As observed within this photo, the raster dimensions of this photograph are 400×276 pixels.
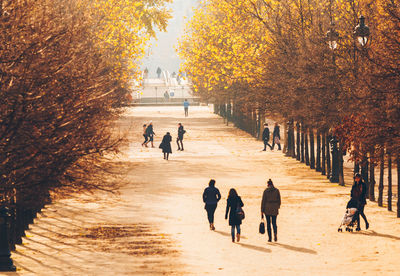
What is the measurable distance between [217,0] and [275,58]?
18.2 m

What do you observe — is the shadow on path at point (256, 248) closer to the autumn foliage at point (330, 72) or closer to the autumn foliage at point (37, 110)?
the autumn foliage at point (37, 110)

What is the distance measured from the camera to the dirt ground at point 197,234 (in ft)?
50.9

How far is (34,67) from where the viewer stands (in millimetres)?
14742

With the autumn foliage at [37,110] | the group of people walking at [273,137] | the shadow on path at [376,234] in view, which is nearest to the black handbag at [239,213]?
the shadow on path at [376,234]

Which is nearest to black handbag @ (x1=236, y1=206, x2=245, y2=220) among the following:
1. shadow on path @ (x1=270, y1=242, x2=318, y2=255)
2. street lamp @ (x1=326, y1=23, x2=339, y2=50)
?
shadow on path @ (x1=270, y1=242, x2=318, y2=255)

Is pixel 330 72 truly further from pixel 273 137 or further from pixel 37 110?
pixel 273 137

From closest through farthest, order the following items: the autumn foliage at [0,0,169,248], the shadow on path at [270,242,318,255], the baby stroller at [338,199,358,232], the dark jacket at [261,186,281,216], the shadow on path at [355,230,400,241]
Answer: the autumn foliage at [0,0,169,248]
the shadow on path at [270,242,318,255]
the dark jacket at [261,186,281,216]
the shadow on path at [355,230,400,241]
the baby stroller at [338,199,358,232]

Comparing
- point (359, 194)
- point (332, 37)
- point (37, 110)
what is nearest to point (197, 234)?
point (359, 194)

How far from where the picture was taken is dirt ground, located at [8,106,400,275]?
15500 mm

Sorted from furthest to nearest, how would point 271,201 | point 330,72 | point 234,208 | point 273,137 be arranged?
point 273,137 < point 330,72 < point 234,208 < point 271,201

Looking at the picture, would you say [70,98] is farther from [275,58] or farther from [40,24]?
[275,58]

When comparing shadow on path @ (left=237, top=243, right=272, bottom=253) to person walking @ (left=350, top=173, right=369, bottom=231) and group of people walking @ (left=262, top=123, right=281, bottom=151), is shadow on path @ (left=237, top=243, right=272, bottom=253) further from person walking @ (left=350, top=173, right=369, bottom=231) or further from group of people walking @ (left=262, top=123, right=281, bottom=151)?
group of people walking @ (left=262, top=123, right=281, bottom=151)

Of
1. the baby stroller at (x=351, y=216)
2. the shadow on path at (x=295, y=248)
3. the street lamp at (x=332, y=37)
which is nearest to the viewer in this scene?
the shadow on path at (x=295, y=248)

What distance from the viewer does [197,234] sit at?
19875 mm
